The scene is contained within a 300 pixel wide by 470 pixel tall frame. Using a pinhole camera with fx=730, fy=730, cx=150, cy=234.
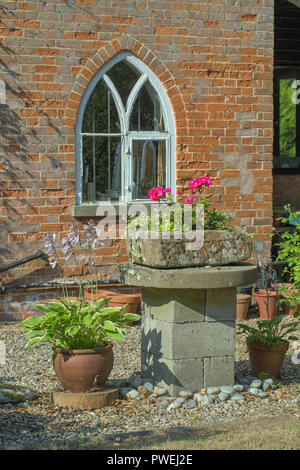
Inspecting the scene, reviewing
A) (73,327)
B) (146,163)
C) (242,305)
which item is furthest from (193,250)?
(146,163)

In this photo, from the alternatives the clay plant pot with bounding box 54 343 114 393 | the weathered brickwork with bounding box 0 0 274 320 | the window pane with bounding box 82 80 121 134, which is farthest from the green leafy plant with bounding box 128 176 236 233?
the window pane with bounding box 82 80 121 134

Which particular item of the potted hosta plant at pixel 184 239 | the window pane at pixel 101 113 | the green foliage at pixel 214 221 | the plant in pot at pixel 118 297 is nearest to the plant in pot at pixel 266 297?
the plant in pot at pixel 118 297

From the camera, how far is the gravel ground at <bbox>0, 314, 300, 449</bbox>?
4754mm

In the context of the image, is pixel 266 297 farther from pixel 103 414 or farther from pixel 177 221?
pixel 103 414

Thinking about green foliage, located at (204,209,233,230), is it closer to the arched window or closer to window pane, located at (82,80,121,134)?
the arched window

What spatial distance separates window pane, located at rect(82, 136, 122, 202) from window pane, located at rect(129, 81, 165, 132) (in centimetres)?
31

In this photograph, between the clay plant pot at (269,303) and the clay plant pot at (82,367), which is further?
the clay plant pot at (269,303)

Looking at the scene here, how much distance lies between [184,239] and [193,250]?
0.11m

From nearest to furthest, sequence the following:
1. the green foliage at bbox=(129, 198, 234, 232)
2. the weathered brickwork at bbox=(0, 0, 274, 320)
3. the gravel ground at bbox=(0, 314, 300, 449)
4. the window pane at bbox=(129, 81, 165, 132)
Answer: the gravel ground at bbox=(0, 314, 300, 449) < the green foliage at bbox=(129, 198, 234, 232) < the weathered brickwork at bbox=(0, 0, 274, 320) < the window pane at bbox=(129, 81, 165, 132)

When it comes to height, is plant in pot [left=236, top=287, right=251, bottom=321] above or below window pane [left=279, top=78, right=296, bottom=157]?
below

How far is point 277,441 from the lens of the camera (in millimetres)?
4523

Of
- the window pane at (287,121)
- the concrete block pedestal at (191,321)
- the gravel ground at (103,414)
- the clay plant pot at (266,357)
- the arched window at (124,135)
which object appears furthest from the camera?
the window pane at (287,121)

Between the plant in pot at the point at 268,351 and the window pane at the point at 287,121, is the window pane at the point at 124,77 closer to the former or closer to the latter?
the plant in pot at the point at 268,351

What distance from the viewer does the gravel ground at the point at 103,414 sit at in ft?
15.6
